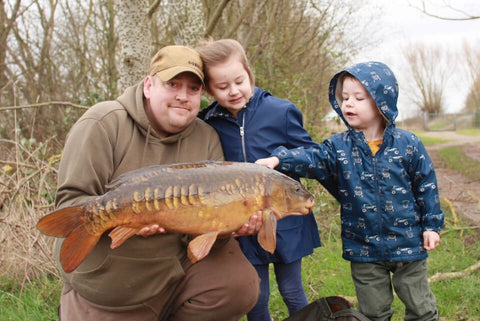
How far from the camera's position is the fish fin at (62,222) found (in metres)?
1.83

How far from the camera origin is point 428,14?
5.66 meters

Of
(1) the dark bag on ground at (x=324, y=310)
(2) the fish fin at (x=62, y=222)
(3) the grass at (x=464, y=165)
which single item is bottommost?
(3) the grass at (x=464, y=165)

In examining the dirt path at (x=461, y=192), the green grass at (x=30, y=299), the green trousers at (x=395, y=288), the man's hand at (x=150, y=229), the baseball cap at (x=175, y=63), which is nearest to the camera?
the man's hand at (x=150, y=229)

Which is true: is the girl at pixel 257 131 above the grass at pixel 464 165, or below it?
above

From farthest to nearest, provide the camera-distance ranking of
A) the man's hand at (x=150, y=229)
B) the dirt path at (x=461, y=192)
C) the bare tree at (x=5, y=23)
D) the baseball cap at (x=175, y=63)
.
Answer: the bare tree at (x=5, y=23), the dirt path at (x=461, y=192), the baseball cap at (x=175, y=63), the man's hand at (x=150, y=229)

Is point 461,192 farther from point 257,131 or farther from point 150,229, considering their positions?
point 150,229

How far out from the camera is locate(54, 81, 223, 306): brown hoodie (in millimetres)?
2109

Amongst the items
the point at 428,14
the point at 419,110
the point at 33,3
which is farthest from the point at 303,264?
the point at 419,110

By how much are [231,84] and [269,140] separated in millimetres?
370

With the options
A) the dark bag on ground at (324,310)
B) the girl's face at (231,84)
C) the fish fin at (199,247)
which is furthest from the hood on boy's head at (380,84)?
the fish fin at (199,247)

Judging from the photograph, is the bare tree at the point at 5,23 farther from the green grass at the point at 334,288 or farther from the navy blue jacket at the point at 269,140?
the navy blue jacket at the point at 269,140

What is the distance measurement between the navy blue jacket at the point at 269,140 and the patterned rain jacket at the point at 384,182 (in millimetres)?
142

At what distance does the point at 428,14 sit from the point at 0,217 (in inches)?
210

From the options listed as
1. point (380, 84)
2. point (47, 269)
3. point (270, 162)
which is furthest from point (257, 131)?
point (47, 269)
